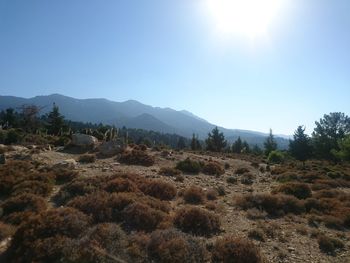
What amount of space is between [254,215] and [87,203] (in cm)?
690

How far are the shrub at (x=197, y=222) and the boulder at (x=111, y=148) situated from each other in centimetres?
1697

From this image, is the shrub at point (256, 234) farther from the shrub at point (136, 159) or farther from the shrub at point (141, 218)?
the shrub at point (136, 159)

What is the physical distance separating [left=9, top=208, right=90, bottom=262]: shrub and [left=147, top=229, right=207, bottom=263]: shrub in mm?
2257

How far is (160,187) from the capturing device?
16453 millimetres

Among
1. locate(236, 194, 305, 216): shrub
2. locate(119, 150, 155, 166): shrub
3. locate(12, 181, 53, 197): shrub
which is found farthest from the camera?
locate(119, 150, 155, 166): shrub

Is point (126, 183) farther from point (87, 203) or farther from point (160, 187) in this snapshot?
point (87, 203)

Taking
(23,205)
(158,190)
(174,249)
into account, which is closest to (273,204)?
(158,190)

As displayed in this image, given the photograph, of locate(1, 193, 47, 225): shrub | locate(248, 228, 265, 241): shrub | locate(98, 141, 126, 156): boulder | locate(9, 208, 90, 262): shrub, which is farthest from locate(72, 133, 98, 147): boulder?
locate(248, 228, 265, 241): shrub

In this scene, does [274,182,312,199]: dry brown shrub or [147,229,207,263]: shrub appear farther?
[274,182,312,199]: dry brown shrub

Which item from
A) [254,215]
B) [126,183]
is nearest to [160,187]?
[126,183]

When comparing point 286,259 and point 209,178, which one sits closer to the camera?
point 286,259

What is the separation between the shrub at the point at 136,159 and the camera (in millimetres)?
25984

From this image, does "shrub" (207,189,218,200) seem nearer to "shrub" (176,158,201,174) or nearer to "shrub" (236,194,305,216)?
"shrub" (236,194,305,216)

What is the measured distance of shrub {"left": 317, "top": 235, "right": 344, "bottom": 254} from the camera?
421 inches
